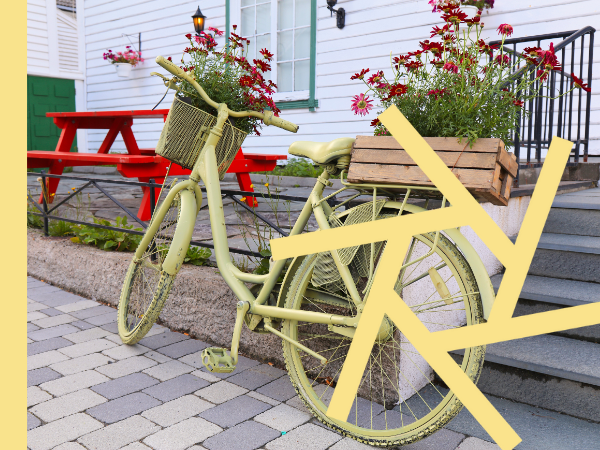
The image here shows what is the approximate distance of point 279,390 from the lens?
236cm

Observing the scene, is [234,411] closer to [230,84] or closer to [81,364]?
[81,364]

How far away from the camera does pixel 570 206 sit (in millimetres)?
3232

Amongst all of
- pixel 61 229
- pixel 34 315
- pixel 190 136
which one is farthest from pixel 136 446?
pixel 61 229

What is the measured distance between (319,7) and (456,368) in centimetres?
680

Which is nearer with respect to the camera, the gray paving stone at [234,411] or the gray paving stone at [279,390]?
the gray paving stone at [234,411]

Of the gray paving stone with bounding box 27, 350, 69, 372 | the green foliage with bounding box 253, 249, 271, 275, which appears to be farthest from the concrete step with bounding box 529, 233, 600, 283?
the gray paving stone with bounding box 27, 350, 69, 372

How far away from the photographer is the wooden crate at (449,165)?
171 cm

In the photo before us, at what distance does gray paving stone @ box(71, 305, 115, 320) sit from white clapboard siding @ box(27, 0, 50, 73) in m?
10.5

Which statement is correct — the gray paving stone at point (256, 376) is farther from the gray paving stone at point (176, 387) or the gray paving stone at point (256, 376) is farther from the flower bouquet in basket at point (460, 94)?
the flower bouquet in basket at point (460, 94)

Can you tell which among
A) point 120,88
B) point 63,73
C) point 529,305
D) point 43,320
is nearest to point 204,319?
point 43,320

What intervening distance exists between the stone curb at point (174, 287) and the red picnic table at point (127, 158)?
0.73 m

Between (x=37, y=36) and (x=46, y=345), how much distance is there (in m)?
11.8

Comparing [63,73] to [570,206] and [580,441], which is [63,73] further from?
[580,441]

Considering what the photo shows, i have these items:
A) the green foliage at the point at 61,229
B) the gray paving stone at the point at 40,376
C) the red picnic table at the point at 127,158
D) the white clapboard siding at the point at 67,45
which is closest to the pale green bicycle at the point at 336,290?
the gray paving stone at the point at 40,376
